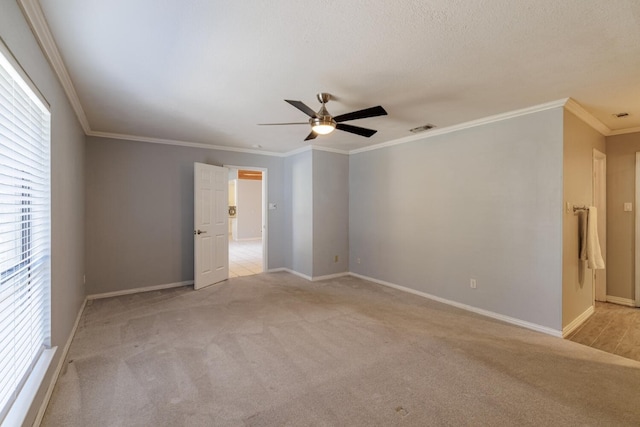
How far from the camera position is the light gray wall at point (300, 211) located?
5402mm

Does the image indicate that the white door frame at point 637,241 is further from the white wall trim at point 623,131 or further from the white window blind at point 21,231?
the white window blind at point 21,231

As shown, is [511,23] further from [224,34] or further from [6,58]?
[6,58]

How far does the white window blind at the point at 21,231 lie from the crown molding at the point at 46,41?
37 cm

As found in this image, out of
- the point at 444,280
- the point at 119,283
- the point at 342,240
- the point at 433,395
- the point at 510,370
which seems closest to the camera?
the point at 433,395

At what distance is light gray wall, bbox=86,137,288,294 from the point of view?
173 inches

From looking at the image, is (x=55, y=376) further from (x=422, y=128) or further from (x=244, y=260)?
(x=244, y=260)

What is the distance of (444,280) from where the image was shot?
420cm

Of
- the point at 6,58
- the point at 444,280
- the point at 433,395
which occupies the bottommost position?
the point at 433,395

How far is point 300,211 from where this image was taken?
567cm

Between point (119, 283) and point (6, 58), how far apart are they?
3.89 meters

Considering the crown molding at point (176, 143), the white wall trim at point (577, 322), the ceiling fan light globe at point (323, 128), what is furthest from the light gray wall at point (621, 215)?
the crown molding at point (176, 143)

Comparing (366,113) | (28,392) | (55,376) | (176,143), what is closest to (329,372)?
(28,392)

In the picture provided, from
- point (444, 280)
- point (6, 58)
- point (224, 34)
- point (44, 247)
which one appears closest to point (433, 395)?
point (444, 280)

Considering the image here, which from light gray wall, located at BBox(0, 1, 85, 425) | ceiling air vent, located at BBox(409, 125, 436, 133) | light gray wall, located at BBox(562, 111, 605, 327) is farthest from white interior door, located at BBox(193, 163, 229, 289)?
light gray wall, located at BBox(562, 111, 605, 327)
